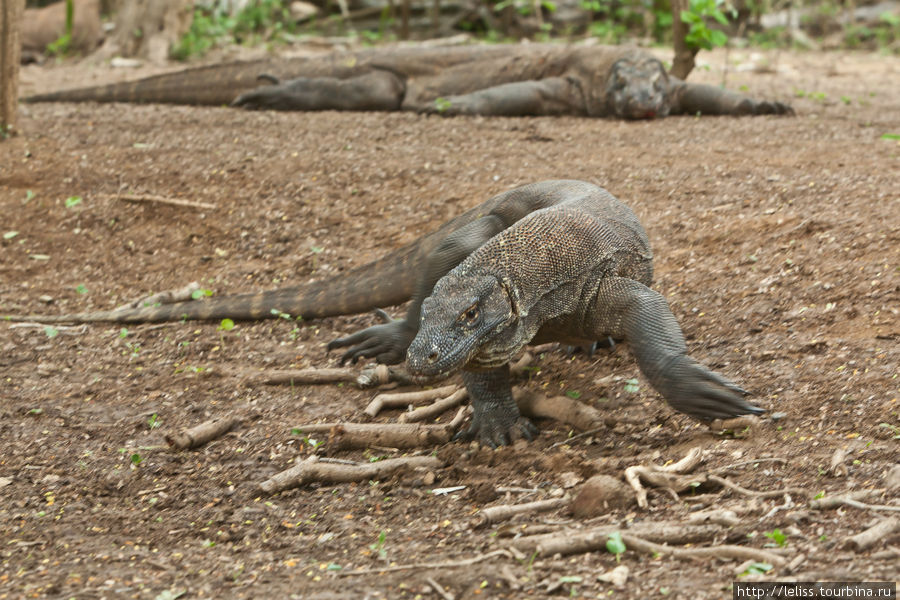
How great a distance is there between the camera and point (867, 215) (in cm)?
494

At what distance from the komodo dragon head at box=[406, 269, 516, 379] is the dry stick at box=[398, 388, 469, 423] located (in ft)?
2.32

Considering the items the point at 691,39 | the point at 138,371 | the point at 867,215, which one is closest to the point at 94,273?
the point at 138,371

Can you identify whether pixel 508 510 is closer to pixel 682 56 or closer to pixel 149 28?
pixel 682 56

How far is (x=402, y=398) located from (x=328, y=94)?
5887 mm

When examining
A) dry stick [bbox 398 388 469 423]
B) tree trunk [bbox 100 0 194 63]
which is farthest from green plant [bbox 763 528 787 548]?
tree trunk [bbox 100 0 194 63]

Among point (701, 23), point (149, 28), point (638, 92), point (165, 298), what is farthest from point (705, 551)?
point (149, 28)

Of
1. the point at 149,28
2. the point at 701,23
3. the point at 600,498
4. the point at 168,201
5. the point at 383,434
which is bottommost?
the point at 383,434

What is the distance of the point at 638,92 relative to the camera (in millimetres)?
8672

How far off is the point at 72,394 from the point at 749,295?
303 centimetres

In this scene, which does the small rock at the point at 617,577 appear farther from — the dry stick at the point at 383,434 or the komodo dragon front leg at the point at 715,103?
the komodo dragon front leg at the point at 715,103

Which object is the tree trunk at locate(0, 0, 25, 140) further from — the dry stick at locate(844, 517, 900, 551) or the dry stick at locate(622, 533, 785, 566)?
the dry stick at locate(844, 517, 900, 551)

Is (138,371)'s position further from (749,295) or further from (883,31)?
(883,31)

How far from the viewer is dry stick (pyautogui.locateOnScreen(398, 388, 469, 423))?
4.08 meters

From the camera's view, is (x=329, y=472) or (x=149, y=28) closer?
(x=329, y=472)
